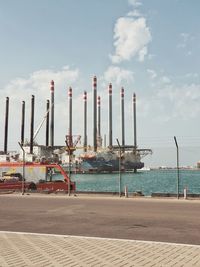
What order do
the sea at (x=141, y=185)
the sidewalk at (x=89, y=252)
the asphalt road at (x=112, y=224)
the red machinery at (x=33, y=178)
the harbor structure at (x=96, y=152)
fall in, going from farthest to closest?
the harbor structure at (x=96, y=152) → the sea at (x=141, y=185) → the red machinery at (x=33, y=178) → the asphalt road at (x=112, y=224) → the sidewalk at (x=89, y=252)

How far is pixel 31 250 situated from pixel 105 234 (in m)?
3.35

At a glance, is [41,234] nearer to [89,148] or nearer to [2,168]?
[2,168]

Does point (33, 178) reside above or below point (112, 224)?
above

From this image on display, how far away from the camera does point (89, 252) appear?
349 inches

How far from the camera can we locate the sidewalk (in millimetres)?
7838

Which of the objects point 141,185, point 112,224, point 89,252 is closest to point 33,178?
point 141,185

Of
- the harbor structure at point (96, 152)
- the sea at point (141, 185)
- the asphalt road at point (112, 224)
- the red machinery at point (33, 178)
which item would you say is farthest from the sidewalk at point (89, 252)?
the harbor structure at point (96, 152)

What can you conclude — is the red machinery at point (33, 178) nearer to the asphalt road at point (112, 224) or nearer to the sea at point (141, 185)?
the sea at point (141, 185)

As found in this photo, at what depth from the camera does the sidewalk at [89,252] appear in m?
7.84

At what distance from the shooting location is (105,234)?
1191cm

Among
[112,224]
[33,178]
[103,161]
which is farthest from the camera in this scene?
[103,161]

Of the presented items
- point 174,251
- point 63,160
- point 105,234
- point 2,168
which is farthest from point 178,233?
point 63,160

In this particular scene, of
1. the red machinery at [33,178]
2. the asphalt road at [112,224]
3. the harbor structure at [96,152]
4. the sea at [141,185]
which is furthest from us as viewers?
the harbor structure at [96,152]

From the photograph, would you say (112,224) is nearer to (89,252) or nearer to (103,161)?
(89,252)
